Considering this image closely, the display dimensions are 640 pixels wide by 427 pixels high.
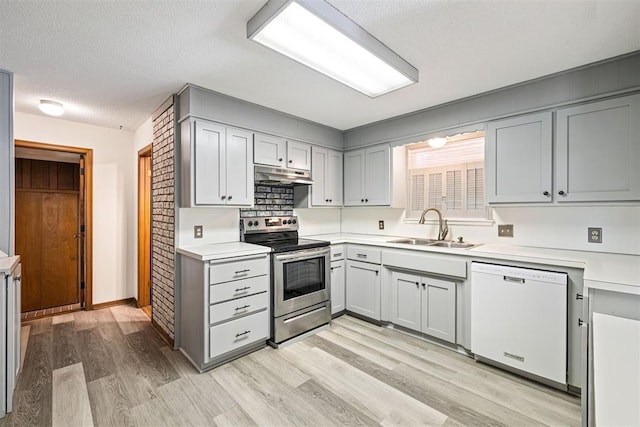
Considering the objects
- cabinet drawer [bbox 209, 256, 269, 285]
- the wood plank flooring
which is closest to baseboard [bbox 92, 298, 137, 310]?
the wood plank flooring

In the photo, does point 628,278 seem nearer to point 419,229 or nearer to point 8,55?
point 419,229

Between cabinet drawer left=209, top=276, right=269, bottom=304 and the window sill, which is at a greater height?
the window sill

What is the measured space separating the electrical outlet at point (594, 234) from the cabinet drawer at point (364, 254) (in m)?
1.75

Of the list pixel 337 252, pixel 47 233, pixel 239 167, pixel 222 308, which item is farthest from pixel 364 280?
pixel 47 233

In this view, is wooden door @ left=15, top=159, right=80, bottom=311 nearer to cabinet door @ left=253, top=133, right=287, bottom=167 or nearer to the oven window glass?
cabinet door @ left=253, top=133, right=287, bottom=167

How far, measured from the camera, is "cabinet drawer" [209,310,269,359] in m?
2.34

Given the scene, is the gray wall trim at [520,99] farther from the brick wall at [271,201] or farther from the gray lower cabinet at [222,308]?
the gray lower cabinet at [222,308]

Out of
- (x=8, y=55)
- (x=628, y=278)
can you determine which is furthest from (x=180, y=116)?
(x=628, y=278)

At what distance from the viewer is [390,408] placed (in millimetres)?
1896

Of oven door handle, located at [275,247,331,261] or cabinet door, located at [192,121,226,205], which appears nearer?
cabinet door, located at [192,121,226,205]

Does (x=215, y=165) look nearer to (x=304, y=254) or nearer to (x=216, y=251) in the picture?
(x=216, y=251)

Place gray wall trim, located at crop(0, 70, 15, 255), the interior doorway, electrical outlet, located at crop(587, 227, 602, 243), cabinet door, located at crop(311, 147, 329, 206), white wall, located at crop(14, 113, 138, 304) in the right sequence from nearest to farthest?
1. gray wall trim, located at crop(0, 70, 15, 255)
2. electrical outlet, located at crop(587, 227, 602, 243)
3. cabinet door, located at crop(311, 147, 329, 206)
4. white wall, located at crop(14, 113, 138, 304)
5. the interior doorway

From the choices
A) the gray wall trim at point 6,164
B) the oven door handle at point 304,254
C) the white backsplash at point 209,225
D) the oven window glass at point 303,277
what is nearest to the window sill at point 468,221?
the oven door handle at point 304,254

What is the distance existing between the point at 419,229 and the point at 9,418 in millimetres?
3695
